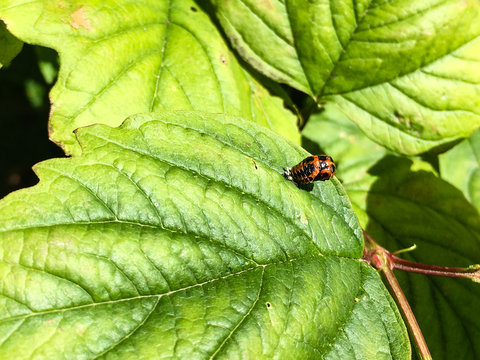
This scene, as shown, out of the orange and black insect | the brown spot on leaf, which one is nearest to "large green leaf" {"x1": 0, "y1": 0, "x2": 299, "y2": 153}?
the brown spot on leaf

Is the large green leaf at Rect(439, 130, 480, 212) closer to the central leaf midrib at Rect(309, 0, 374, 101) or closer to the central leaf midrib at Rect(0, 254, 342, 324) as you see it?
the central leaf midrib at Rect(309, 0, 374, 101)

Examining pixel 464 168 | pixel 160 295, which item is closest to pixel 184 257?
pixel 160 295

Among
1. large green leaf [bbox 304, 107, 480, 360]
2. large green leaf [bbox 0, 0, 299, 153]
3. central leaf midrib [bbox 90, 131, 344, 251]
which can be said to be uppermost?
large green leaf [bbox 0, 0, 299, 153]

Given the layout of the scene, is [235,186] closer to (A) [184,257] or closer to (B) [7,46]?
(A) [184,257]

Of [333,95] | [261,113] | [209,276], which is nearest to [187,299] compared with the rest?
[209,276]

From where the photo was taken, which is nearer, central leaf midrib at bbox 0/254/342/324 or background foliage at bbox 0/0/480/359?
central leaf midrib at bbox 0/254/342/324

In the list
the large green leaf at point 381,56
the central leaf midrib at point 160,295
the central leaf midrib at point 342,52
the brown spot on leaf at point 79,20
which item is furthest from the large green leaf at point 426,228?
the brown spot on leaf at point 79,20
